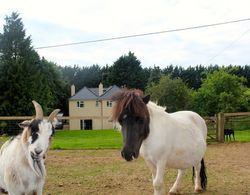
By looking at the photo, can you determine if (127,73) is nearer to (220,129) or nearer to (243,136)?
(243,136)

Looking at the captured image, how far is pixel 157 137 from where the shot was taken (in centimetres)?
603

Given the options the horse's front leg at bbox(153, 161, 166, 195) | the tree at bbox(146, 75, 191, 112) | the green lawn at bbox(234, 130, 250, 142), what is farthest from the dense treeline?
the horse's front leg at bbox(153, 161, 166, 195)

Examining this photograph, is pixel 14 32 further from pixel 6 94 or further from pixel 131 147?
pixel 131 147

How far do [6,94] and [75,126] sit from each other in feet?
48.2

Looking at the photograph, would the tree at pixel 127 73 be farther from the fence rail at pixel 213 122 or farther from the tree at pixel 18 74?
Result: the fence rail at pixel 213 122

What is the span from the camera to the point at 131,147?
538cm

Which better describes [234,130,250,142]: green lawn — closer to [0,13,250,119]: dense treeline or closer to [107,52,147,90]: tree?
[0,13,250,119]: dense treeline

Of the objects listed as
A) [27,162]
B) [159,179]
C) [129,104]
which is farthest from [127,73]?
[27,162]

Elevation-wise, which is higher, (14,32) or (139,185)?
(14,32)

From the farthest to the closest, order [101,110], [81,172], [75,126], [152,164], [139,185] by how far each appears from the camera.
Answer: [101,110] < [75,126] < [81,172] < [139,185] < [152,164]

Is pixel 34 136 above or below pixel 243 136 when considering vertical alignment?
above

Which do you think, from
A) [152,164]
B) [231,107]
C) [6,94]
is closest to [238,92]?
[231,107]

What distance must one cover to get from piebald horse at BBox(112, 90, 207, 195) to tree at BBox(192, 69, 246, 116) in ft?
132

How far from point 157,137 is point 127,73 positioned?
218ft
